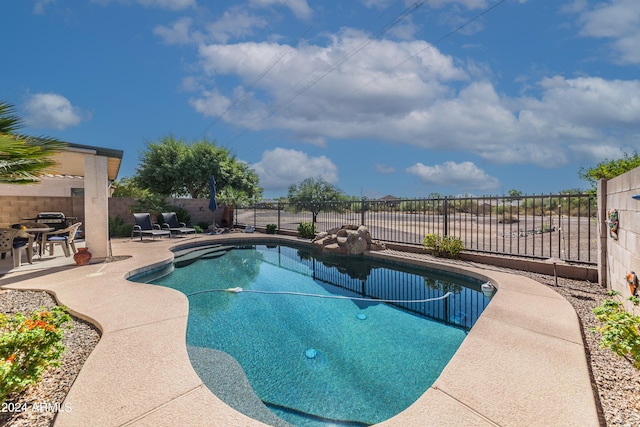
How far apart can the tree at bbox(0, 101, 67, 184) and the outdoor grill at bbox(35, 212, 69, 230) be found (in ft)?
20.4

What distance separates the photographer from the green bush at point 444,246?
7059 millimetres

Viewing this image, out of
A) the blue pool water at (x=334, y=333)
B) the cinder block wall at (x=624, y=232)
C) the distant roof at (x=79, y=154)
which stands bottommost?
the blue pool water at (x=334, y=333)

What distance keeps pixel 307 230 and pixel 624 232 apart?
8625 millimetres

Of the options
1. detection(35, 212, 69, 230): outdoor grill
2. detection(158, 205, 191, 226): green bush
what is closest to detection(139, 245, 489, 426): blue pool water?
detection(35, 212, 69, 230): outdoor grill

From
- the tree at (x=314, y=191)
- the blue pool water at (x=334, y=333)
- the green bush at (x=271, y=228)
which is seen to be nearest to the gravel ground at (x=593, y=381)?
the blue pool water at (x=334, y=333)

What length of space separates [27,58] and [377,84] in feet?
50.3

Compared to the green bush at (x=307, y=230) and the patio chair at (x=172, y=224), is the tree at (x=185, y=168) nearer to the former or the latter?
the patio chair at (x=172, y=224)

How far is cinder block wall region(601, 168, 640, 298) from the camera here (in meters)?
3.13

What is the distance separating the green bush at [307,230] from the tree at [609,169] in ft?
25.1

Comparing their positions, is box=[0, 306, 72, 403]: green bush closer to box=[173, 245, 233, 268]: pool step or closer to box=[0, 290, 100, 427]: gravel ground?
box=[0, 290, 100, 427]: gravel ground

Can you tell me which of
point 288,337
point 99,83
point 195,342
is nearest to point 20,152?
point 195,342

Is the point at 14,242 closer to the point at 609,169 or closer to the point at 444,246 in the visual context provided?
the point at 444,246

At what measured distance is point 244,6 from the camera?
10.4 m

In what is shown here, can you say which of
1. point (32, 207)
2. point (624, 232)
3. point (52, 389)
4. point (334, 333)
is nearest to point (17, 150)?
point (52, 389)
